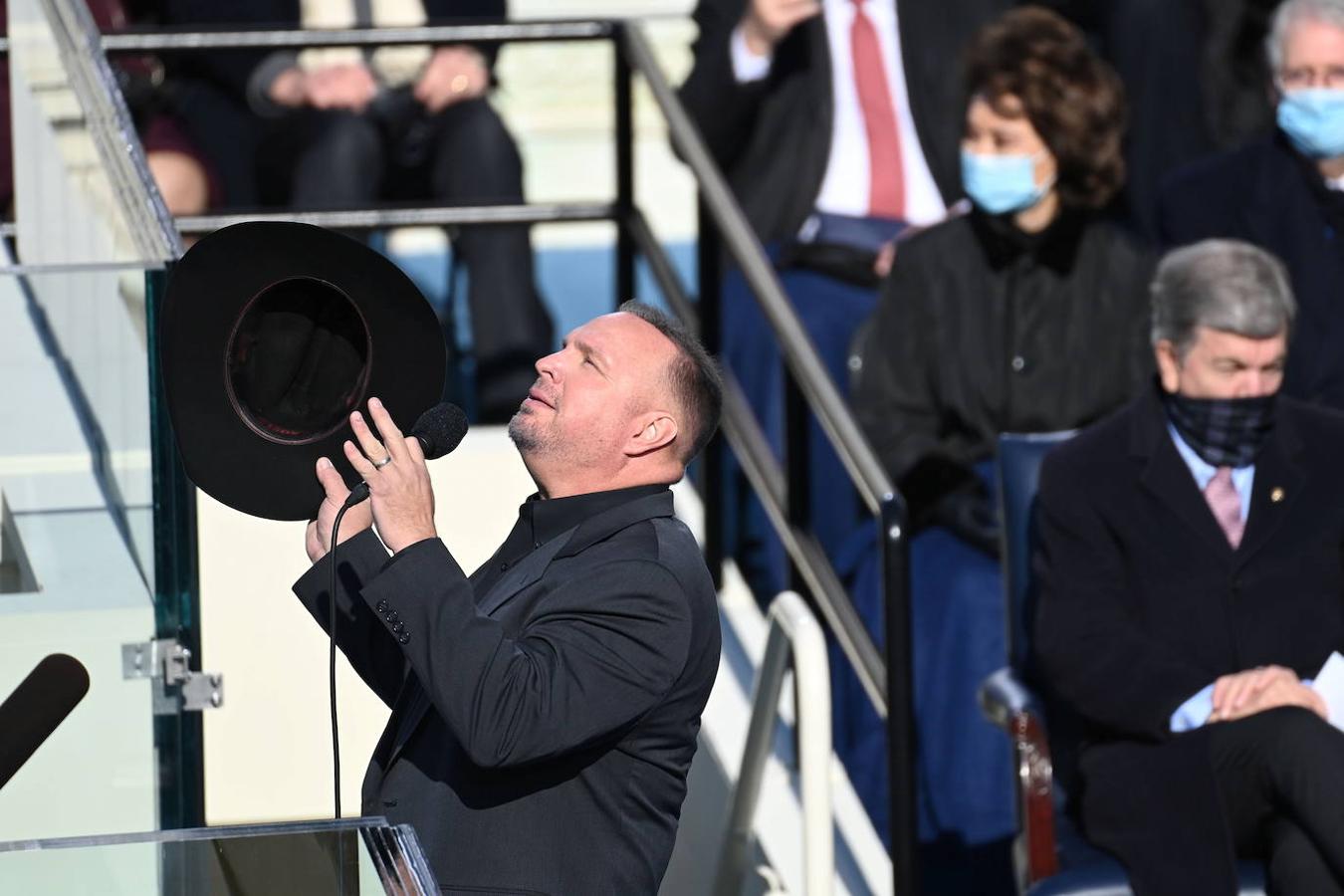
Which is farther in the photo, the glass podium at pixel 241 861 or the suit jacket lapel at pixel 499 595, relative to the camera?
the suit jacket lapel at pixel 499 595

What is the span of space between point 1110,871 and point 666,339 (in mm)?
1465

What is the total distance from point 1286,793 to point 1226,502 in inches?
24.1

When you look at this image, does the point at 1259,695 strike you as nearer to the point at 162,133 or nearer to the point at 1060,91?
the point at 1060,91

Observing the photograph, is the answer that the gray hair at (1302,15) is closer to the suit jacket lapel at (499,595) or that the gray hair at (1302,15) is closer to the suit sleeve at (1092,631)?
the suit sleeve at (1092,631)

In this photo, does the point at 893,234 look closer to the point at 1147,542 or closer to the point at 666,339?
the point at 1147,542

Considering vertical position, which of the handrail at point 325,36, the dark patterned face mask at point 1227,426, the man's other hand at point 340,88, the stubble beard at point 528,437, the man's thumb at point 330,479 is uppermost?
the handrail at point 325,36

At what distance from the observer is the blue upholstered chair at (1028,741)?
11.6ft

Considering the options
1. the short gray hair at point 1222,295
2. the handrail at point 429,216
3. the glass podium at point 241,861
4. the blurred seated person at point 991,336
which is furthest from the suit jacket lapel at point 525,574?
the handrail at point 429,216

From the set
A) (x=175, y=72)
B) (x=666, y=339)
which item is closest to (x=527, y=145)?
(x=175, y=72)

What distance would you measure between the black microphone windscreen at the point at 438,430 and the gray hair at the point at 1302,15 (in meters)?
2.92

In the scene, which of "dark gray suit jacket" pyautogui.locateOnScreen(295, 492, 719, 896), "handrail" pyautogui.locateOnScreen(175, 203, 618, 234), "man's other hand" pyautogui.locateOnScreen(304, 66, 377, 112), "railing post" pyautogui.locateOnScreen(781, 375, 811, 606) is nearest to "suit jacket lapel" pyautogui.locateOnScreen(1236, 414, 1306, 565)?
"railing post" pyautogui.locateOnScreen(781, 375, 811, 606)

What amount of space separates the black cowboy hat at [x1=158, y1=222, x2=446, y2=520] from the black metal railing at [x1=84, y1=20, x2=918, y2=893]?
147 centimetres

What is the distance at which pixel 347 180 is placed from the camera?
5.11 meters

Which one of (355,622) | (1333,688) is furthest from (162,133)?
(1333,688)
